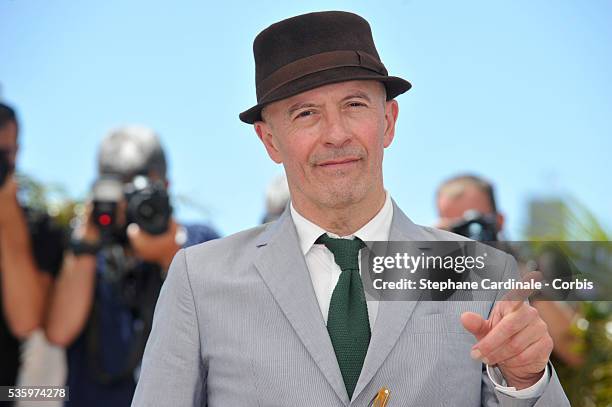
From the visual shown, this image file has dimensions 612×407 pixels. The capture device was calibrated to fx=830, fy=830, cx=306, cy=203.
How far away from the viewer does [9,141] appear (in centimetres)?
260

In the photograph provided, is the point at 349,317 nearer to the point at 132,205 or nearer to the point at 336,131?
the point at 336,131

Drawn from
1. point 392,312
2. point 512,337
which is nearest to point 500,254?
point 392,312

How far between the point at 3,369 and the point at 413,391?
1.45m

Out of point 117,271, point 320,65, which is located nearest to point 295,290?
point 320,65

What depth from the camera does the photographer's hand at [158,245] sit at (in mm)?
2555

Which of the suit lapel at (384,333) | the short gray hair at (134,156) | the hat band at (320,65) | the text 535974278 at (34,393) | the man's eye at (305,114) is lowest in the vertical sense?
the text 535974278 at (34,393)

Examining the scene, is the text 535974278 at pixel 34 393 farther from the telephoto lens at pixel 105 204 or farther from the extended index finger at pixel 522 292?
the extended index finger at pixel 522 292

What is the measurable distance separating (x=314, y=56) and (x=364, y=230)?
343mm

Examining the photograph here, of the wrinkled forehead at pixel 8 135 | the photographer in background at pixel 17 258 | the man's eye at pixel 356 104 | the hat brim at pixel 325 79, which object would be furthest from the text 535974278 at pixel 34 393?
the man's eye at pixel 356 104

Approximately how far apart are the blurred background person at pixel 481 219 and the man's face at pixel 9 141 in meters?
1.32

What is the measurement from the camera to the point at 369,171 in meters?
1.55

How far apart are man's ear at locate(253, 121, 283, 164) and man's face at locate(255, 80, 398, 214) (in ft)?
0.23

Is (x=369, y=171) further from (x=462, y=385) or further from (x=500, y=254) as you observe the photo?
(x=462, y=385)

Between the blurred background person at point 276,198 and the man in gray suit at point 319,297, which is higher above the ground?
the blurred background person at point 276,198
